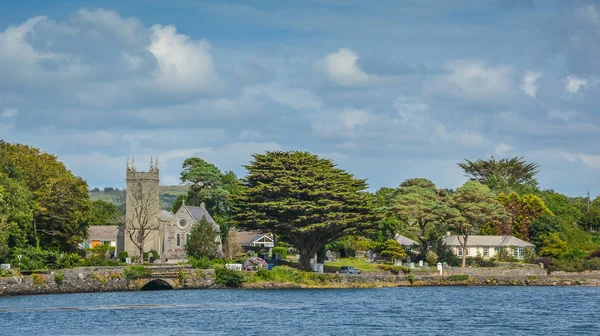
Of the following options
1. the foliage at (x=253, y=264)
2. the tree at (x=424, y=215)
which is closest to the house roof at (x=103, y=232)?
the tree at (x=424, y=215)

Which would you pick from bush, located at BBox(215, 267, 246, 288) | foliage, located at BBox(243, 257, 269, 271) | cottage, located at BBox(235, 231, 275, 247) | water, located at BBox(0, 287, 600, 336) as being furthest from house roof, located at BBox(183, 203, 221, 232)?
water, located at BBox(0, 287, 600, 336)

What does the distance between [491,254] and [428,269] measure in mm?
23799

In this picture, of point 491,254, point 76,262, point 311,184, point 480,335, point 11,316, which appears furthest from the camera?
point 491,254

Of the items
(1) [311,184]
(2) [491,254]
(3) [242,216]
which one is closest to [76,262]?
(3) [242,216]

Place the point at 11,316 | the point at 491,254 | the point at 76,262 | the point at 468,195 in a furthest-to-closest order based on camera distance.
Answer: the point at 491,254 → the point at 468,195 → the point at 76,262 → the point at 11,316

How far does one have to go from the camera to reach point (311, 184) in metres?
89.6

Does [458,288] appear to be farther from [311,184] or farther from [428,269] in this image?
[311,184]

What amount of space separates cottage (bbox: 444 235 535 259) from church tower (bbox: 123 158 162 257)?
3660 centimetres

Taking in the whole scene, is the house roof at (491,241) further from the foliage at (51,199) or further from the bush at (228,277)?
the foliage at (51,199)

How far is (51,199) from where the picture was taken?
287ft

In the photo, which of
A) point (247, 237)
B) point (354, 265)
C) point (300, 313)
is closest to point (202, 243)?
point (354, 265)

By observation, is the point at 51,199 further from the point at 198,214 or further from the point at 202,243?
the point at 198,214

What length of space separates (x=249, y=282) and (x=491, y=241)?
45.2 m

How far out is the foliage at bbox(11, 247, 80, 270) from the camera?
75.8 m
